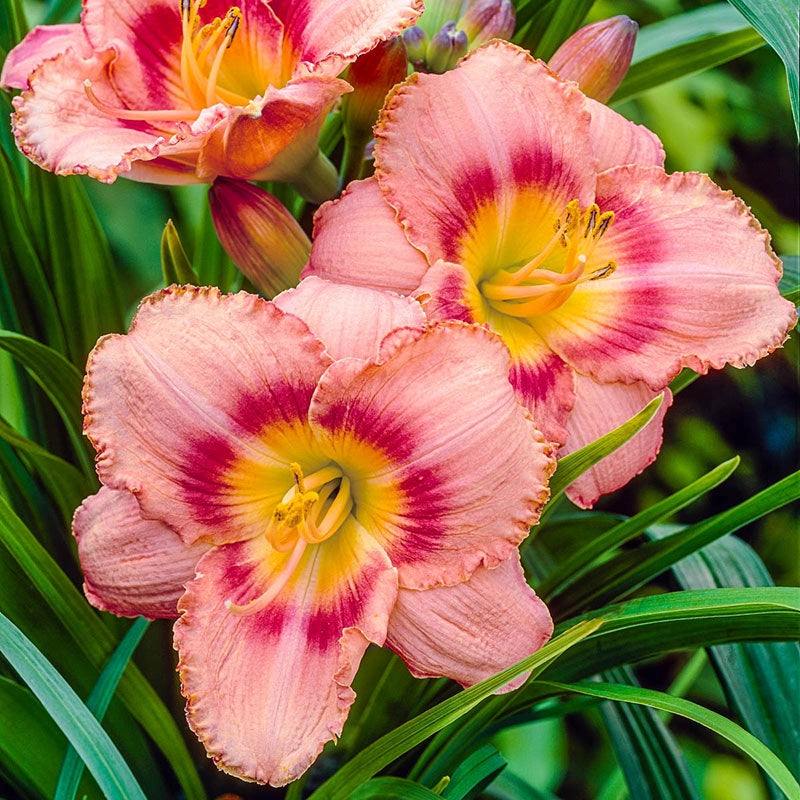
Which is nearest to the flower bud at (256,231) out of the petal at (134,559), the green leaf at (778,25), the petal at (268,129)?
the petal at (268,129)

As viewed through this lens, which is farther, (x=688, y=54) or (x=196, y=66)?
(x=688, y=54)

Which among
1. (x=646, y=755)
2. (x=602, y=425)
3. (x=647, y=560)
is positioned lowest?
(x=646, y=755)

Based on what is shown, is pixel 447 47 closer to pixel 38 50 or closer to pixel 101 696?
pixel 38 50

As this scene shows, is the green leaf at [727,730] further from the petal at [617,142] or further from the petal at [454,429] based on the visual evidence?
the petal at [617,142]

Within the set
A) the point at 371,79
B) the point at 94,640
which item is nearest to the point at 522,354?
the point at 371,79

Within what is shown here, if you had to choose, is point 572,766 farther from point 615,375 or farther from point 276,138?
point 276,138

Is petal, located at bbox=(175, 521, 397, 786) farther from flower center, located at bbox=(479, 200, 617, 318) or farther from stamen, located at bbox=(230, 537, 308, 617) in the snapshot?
flower center, located at bbox=(479, 200, 617, 318)
